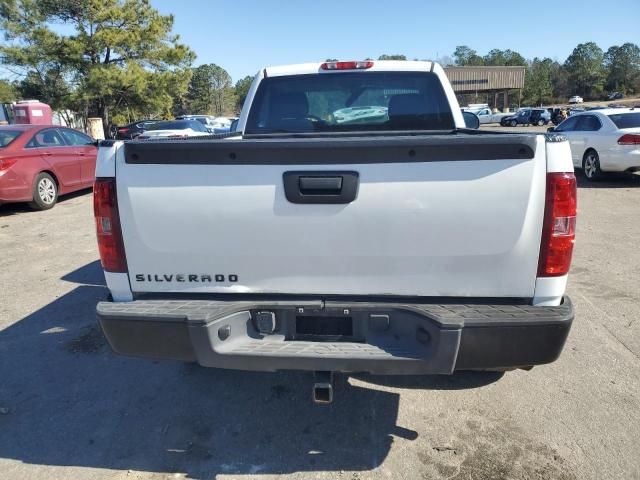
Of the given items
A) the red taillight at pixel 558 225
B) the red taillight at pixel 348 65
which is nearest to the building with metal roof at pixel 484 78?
the red taillight at pixel 348 65

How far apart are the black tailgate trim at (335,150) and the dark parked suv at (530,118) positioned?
43.6 metres

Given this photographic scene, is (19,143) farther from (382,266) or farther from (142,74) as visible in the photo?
(142,74)

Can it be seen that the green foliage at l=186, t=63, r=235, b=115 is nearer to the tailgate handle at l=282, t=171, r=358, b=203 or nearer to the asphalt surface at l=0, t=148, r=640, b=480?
the asphalt surface at l=0, t=148, r=640, b=480

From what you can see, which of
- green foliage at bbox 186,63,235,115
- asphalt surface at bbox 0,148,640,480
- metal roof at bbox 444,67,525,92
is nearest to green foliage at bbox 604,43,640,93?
metal roof at bbox 444,67,525,92

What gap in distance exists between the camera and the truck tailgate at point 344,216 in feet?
7.11

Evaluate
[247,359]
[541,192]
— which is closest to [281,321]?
[247,359]

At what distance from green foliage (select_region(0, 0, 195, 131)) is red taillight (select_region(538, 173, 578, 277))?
3034 centimetres

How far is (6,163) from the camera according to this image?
855cm

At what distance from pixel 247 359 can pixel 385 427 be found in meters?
1.13

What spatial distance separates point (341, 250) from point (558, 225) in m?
1.01

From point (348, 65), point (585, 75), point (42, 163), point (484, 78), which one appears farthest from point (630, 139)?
point (585, 75)

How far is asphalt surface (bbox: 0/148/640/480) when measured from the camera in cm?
259

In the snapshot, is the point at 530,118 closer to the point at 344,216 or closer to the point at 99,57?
the point at 99,57

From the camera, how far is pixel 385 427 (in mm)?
2908
